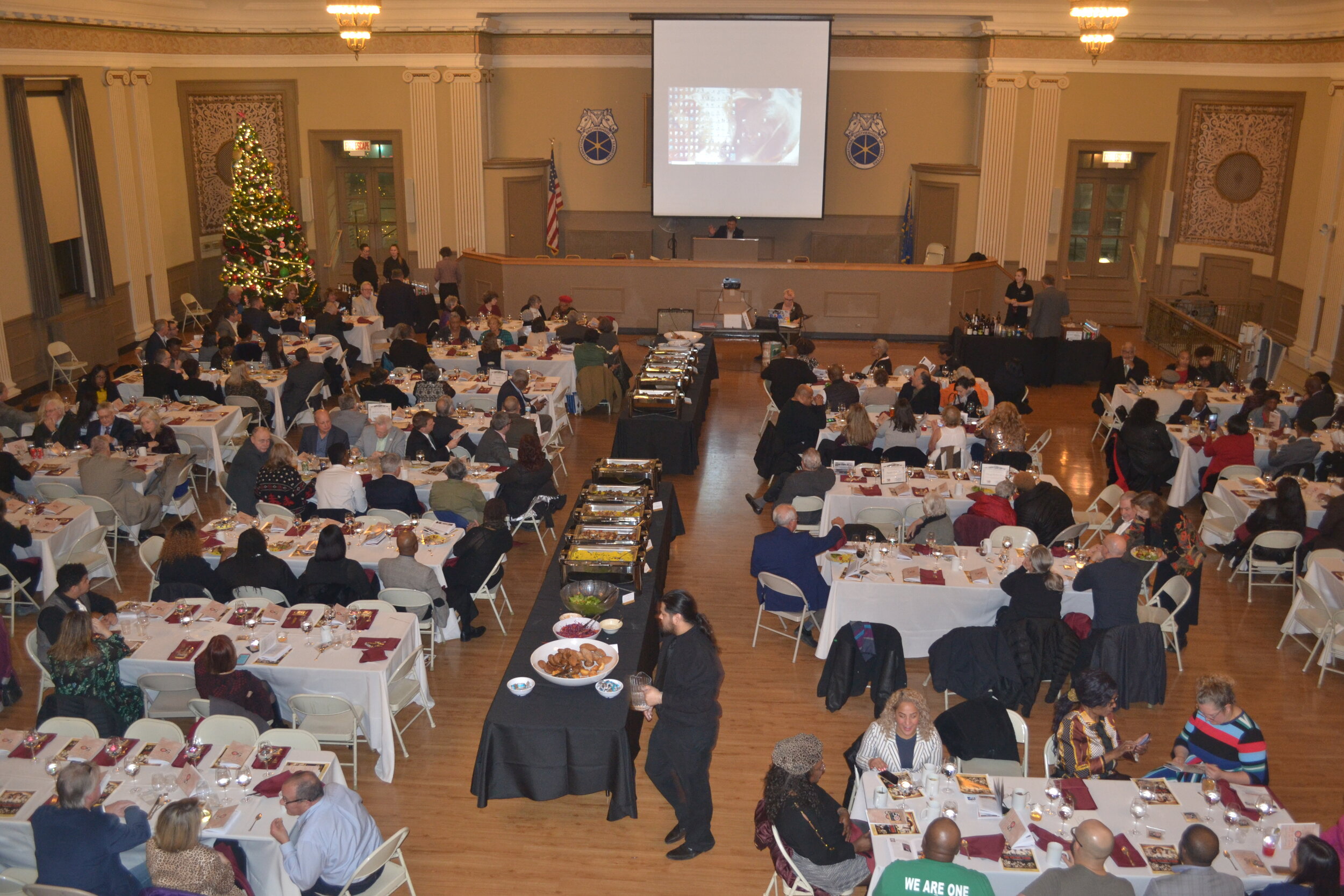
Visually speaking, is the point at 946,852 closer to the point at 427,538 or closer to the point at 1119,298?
the point at 427,538

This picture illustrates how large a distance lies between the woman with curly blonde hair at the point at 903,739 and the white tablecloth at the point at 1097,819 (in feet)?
0.55

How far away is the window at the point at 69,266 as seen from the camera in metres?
16.2

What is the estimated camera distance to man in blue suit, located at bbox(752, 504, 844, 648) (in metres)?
8.37

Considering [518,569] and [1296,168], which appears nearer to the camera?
[518,569]

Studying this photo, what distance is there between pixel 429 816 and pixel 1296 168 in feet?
58.2

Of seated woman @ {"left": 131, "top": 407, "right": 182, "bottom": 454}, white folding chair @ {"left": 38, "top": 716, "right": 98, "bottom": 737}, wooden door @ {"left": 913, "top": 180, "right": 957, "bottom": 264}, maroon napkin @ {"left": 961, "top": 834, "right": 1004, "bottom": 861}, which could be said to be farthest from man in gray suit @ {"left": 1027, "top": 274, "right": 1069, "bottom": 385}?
white folding chair @ {"left": 38, "top": 716, "right": 98, "bottom": 737}

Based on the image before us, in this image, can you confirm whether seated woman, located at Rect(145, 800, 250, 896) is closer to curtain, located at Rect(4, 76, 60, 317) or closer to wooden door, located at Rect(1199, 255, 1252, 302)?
curtain, located at Rect(4, 76, 60, 317)

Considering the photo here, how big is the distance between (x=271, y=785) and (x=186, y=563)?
265cm

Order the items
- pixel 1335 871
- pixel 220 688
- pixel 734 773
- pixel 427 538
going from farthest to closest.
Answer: pixel 427 538
pixel 734 773
pixel 220 688
pixel 1335 871

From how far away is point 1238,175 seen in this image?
19312mm

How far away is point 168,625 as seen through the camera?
7.36 meters

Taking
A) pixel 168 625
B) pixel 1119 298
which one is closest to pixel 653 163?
pixel 1119 298

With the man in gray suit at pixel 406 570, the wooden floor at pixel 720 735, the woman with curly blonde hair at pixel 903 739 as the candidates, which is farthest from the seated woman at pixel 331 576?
the woman with curly blonde hair at pixel 903 739

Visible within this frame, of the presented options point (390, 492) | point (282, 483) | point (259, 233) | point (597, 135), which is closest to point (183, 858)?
point (390, 492)
